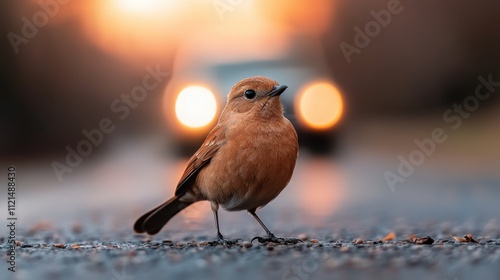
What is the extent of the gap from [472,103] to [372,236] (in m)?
17.1

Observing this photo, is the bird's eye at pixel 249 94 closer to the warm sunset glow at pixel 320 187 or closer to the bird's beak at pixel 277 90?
the bird's beak at pixel 277 90

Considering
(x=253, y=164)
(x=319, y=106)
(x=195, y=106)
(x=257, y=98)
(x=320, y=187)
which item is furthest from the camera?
(x=319, y=106)

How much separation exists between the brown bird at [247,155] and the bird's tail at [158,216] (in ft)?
0.19

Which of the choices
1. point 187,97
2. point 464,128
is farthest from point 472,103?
point 187,97

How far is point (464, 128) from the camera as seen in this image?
1969 centimetres

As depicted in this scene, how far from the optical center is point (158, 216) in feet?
21.6

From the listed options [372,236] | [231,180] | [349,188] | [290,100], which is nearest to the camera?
[231,180]

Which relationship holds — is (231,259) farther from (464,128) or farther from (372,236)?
(464,128)

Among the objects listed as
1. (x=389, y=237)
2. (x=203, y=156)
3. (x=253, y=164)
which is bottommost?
(x=389, y=237)

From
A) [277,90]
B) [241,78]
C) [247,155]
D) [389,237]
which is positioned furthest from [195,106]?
[247,155]

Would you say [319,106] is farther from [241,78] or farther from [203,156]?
[203,156]

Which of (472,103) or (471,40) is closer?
(472,103)

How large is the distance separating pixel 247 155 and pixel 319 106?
11118mm

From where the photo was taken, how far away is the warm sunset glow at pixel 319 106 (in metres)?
16.0
